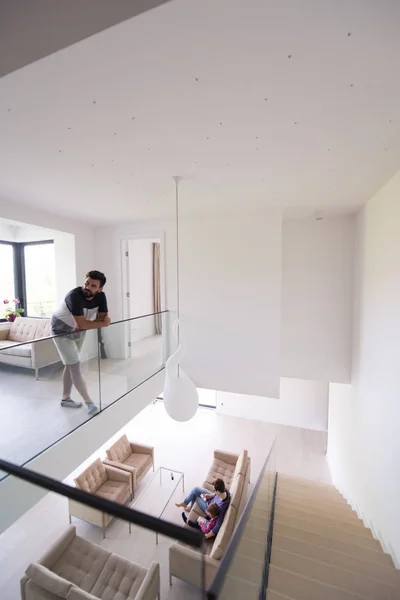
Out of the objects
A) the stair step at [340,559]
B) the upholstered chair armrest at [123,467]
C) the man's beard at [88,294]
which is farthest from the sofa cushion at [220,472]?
the man's beard at [88,294]

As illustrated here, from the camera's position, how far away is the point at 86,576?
225 cm

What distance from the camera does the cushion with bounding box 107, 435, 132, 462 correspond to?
203 inches

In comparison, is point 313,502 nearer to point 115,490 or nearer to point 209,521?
point 209,521

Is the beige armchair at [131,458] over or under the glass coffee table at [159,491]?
over

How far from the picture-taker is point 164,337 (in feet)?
15.4

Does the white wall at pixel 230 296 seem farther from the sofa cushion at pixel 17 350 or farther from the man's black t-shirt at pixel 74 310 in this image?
the sofa cushion at pixel 17 350

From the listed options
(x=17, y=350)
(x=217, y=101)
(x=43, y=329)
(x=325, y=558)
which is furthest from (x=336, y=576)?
(x=43, y=329)

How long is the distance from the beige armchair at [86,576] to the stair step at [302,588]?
95 cm

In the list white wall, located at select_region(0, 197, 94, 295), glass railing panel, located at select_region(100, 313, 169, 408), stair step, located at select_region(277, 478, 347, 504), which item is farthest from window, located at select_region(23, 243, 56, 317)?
stair step, located at select_region(277, 478, 347, 504)

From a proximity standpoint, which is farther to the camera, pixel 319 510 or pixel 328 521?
pixel 319 510

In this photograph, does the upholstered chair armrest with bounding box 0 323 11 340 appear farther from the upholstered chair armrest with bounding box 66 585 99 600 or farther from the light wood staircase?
the light wood staircase

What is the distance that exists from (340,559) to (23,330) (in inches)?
209

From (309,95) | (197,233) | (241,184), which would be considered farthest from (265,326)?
(309,95)

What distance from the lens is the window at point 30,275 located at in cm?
534
